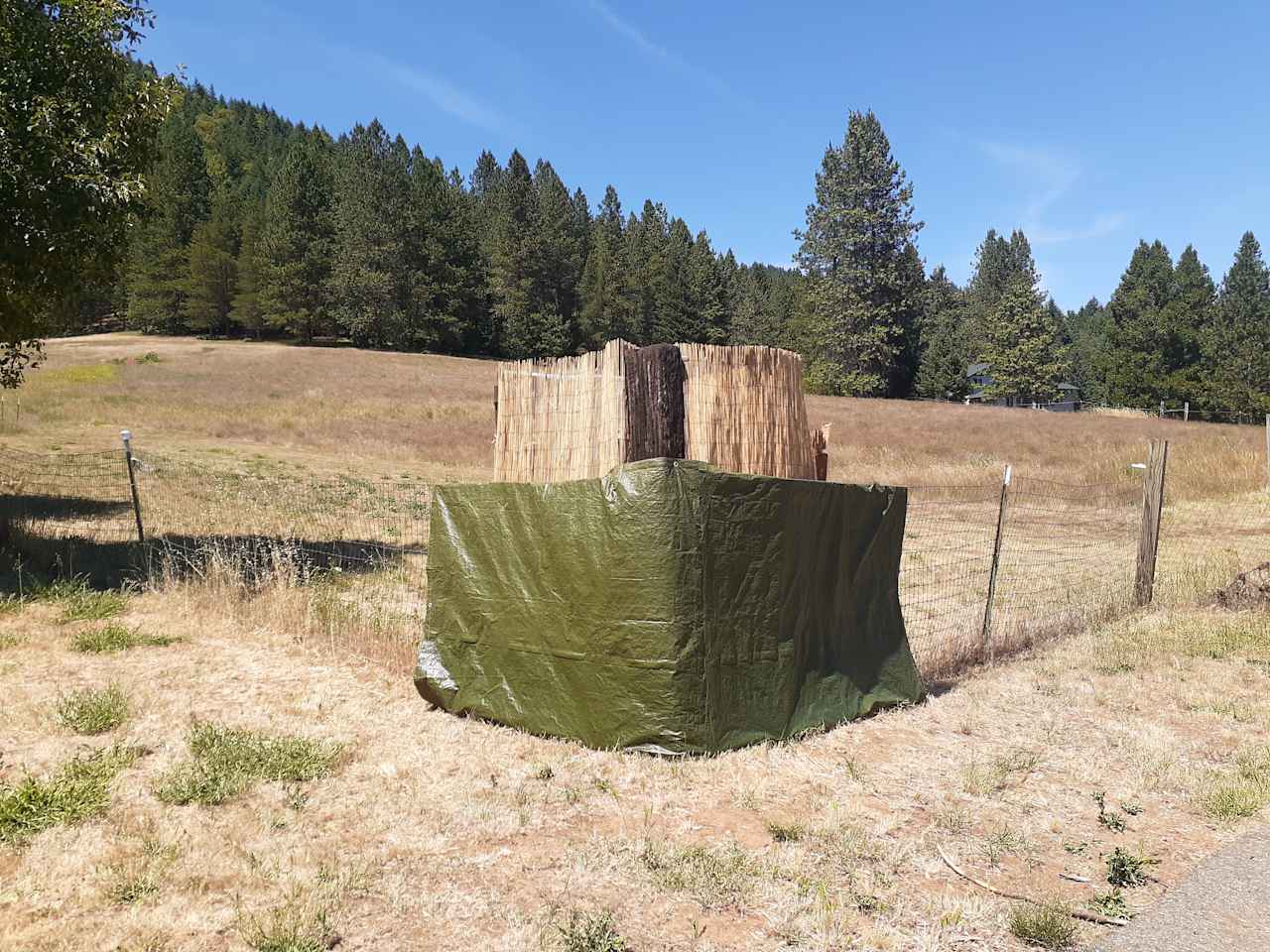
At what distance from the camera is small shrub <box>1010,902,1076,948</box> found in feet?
9.91

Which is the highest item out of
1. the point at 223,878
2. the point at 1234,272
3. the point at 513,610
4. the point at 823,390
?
the point at 1234,272

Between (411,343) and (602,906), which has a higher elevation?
(411,343)

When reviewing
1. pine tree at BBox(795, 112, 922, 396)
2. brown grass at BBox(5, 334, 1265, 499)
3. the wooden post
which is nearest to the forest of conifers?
pine tree at BBox(795, 112, 922, 396)

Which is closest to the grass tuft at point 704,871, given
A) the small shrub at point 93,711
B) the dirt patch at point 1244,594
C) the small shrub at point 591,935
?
the small shrub at point 591,935

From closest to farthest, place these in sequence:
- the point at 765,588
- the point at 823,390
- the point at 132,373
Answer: the point at 765,588 → the point at 132,373 → the point at 823,390

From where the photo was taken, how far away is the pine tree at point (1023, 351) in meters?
68.6

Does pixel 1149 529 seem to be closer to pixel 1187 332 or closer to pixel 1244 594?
pixel 1244 594

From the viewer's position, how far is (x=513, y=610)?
200 inches

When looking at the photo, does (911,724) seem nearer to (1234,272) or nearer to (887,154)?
(887,154)

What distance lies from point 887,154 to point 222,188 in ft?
196

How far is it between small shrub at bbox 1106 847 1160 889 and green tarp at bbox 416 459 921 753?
1.76 m

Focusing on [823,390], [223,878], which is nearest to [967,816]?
[223,878]

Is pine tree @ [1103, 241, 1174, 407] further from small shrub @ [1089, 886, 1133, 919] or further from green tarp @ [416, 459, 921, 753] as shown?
small shrub @ [1089, 886, 1133, 919]

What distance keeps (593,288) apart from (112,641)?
245 feet
